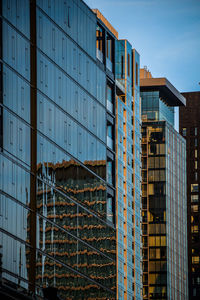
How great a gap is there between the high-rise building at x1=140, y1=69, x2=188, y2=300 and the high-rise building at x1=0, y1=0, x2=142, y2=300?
3201 inches

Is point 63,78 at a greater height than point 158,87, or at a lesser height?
lesser

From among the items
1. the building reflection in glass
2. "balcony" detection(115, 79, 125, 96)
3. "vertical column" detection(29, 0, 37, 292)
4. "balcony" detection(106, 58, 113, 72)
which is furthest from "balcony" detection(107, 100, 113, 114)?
"balcony" detection(115, 79, 125, 96)

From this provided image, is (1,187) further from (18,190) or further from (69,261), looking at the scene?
(69,261)

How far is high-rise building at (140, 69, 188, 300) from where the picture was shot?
180875 millimetres

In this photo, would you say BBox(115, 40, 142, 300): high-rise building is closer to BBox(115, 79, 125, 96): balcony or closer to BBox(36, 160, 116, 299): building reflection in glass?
BBox(115, 79, 125, 96): balcony

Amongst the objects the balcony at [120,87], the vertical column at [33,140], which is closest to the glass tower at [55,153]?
the vertical column at [33,140]

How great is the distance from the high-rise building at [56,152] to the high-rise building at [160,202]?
8131 centimetres

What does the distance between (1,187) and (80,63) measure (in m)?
25.9

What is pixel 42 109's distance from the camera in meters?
71.8

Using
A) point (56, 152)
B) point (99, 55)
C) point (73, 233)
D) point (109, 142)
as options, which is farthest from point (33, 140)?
point (109, 142)

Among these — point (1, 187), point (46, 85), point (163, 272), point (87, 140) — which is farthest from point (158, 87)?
point (1, 187)

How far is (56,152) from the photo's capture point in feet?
247

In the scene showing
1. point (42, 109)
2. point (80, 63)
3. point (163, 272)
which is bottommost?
point (163, 272)

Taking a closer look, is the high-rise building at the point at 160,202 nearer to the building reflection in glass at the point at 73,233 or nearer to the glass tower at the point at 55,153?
the glass tower at the point at 55,153
